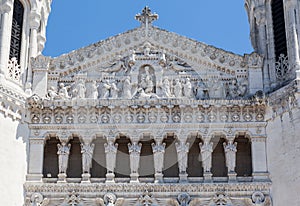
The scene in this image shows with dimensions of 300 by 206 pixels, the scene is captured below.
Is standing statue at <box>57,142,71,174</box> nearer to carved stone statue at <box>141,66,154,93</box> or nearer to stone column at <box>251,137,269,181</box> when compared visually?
carved stone statue at <box>141,66,154,93</box>

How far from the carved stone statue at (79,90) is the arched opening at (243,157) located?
5.10 m

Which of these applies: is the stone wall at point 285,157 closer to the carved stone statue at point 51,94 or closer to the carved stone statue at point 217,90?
the carved stone statue at point 217,90

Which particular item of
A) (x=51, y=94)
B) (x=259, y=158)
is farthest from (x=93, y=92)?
(x=259, y=158)

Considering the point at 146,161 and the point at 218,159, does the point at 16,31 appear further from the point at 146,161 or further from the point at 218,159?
the point at 218,159

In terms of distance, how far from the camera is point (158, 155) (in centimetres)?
2138

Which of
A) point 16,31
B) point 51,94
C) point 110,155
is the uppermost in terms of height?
point 16,31

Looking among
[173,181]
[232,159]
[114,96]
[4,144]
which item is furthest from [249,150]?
[4,144]

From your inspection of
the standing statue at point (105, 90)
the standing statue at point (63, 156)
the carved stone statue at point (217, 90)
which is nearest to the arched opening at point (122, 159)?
the standing statue at point (105, 90)

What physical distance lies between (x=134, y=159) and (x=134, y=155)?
0.13 metres

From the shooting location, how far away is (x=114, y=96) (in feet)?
72.8

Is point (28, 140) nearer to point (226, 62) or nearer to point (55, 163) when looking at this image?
point (55, 163)

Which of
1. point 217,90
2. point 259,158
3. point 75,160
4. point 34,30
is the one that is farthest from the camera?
point 34,30

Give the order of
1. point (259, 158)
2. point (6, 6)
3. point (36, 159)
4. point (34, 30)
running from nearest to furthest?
point (259, 158) < point (36, 159) < point (6, 6) < point (34, 30)

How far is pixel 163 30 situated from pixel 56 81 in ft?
13.2
